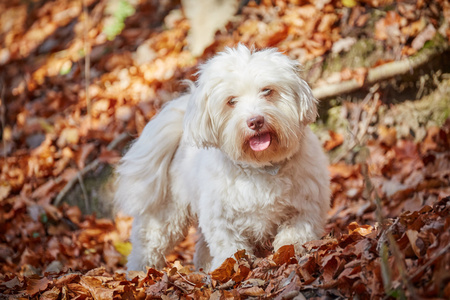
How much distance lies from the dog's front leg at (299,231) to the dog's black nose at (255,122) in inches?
27.3

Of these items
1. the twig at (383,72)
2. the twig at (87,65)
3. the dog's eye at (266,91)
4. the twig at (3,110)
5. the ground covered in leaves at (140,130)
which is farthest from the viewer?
the twig at (3,110)

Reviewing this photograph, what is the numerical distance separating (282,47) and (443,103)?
5.88ft

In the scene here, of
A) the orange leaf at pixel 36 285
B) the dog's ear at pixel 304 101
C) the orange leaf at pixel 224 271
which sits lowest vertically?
the orange leaf at pixel 224 271

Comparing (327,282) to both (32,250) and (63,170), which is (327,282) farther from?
(63,170)

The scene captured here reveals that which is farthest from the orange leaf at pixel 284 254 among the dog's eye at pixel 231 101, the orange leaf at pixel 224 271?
the dog's eye at pixel 231 101

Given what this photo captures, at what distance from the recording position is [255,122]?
9.82ft

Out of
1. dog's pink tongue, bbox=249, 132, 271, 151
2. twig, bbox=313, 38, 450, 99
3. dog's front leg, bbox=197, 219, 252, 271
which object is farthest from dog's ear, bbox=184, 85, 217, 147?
twig, bbox=313, 38, 450, 99

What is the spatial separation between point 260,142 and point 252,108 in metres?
0.21

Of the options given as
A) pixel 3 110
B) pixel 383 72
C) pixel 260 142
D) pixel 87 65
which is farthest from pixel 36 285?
pixel 3 110

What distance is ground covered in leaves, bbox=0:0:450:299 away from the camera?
2535mm

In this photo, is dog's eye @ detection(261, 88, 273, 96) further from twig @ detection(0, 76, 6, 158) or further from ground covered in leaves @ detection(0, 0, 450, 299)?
twig @ detection(0, 76, 6, 158)

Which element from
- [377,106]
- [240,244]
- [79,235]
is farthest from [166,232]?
[377,106]

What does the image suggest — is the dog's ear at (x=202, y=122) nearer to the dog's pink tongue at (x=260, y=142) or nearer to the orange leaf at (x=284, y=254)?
the dog's pink tongue at (x=260, y=142)

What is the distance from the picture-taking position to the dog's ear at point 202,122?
10.5 ft
